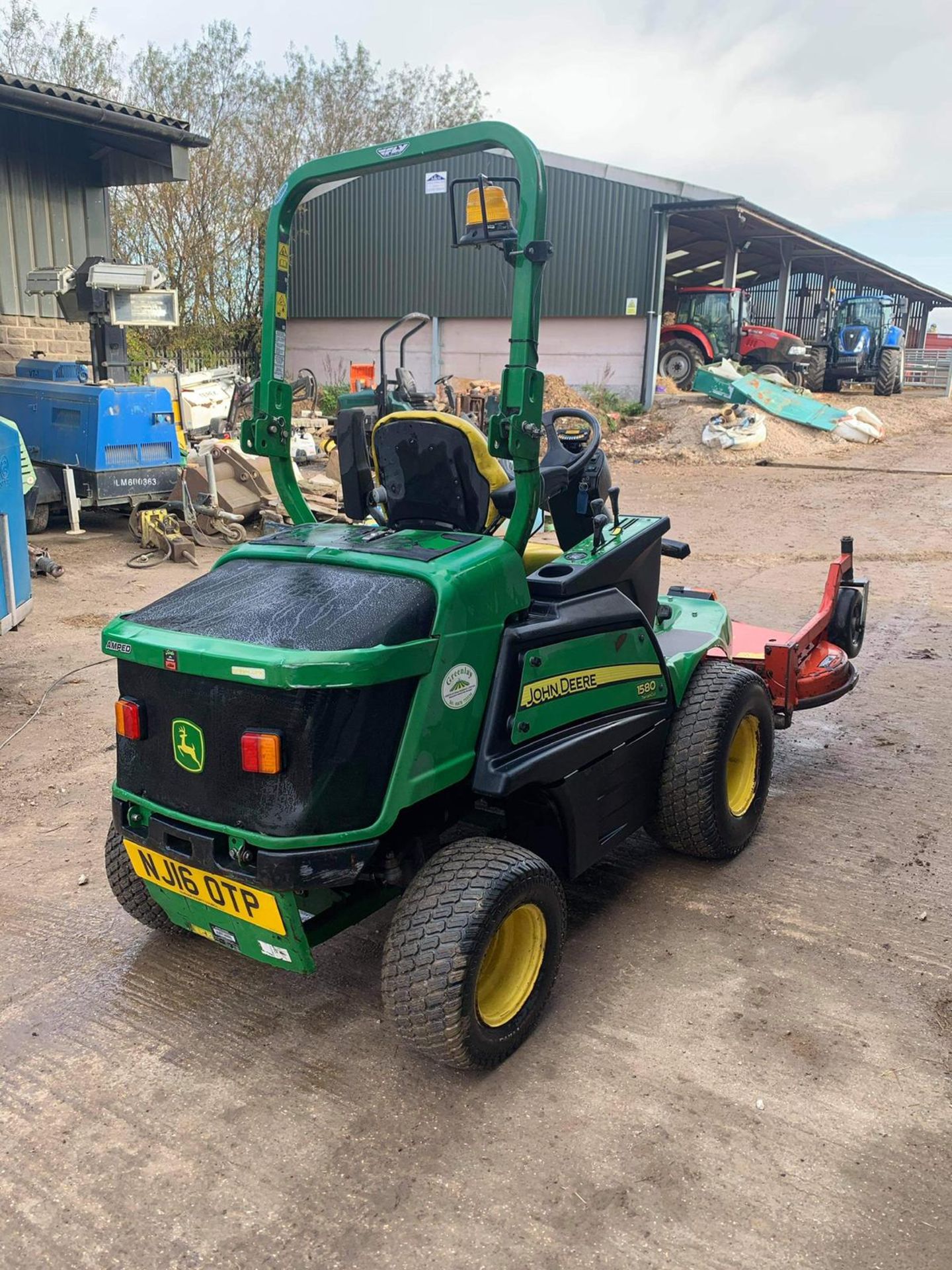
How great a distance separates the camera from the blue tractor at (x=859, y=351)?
71.9 feet

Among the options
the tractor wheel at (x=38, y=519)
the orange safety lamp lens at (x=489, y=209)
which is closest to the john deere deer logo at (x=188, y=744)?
the orange safety lamp lens at (x=489, y=209)

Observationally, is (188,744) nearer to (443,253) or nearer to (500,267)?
(500,267)

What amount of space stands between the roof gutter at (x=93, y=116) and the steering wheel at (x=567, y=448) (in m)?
9.00

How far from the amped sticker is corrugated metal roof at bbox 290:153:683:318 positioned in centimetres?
1507

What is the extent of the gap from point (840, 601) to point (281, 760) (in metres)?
3.34

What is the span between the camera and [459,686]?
2.70 metres

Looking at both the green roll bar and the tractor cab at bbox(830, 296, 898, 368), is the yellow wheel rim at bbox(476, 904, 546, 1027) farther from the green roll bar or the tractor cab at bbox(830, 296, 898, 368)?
the tractor cab at bbox(830, 296, 898, 368)

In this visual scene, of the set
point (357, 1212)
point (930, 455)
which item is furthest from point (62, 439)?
point (930, 455)

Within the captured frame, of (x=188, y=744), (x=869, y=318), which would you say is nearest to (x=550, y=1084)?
(x=188, y=744)

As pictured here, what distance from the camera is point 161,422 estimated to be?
32.0 ft

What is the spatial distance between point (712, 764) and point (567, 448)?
1204 mm

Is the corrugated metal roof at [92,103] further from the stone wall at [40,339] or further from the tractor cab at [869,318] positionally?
the tractor cab at [869,318]

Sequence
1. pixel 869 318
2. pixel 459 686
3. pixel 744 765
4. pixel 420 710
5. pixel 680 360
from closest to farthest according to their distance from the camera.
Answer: pixel 420 710 < pixel 459 686 < pixel 744 765 < pixel 680 360 < pixel 869 318

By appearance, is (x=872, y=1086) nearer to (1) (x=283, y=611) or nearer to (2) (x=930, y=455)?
(1) (x=283, y=611)
